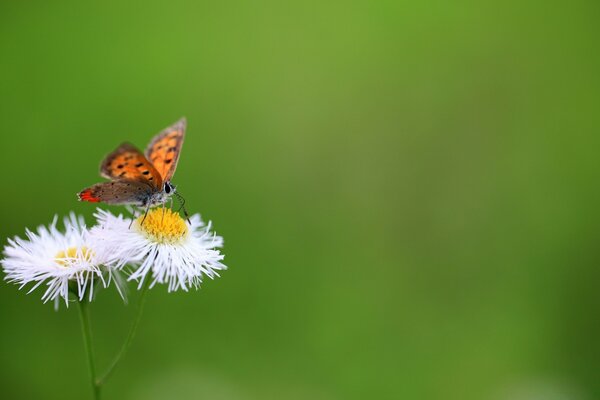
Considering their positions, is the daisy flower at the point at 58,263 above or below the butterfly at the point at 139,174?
below

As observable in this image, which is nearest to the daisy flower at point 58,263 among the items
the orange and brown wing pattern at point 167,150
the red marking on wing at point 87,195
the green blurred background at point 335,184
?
the red marking on wing at point 87,195

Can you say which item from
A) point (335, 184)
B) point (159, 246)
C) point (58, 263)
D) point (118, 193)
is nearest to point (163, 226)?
point (159, 246)

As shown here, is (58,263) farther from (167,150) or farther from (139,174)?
(167,150)

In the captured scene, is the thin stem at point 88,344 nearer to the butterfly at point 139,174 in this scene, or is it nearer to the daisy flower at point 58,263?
the daisy flower at point 58,263

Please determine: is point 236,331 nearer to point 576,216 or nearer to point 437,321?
point 437,321

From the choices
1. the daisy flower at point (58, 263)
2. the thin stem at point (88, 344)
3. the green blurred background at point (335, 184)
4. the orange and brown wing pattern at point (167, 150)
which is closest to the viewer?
the thin stem at point (88, 344)

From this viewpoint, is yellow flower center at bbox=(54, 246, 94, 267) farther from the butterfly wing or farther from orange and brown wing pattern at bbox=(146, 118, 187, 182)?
orange and brown wing pattern at bbox=(146, 118, 187, 182)

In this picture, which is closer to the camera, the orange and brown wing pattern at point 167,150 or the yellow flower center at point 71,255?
the yellow flower center at point 71,255
